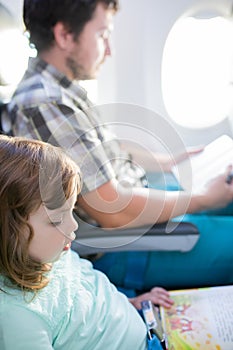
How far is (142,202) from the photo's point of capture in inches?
39.8

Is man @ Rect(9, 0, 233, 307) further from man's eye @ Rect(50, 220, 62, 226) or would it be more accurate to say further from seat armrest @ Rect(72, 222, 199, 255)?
man's eye @ Rect(50, 220, 62, 226)

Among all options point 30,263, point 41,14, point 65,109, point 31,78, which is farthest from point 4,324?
point 41,14

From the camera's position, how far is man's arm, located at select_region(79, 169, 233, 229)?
97 cm

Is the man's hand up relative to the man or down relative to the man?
down

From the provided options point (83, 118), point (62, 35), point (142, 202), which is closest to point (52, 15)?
point (62, 35)

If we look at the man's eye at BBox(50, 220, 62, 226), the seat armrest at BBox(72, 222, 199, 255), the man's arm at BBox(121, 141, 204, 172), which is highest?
the man's eye at BBox(50, 220, 62, 226)

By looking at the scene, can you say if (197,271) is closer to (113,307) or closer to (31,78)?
(113,307)

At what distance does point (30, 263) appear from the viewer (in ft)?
2.31

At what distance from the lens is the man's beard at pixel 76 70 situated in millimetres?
1079

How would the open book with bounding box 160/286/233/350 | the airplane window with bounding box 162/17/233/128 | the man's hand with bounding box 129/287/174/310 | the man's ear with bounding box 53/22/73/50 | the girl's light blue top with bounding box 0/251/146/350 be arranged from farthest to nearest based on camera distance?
1. the airplane window with bounding box 162/17/233/128
2. the man's ear with bounding box 53/22/73/50
3. the man's hand with bounding box 129/287/174/310
4. the open book with bounding box 160/286/233/350
5. the girl's light blue top with bounding box 0/251/146/350

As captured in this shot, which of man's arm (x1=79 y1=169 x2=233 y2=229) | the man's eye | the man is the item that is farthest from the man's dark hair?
the man's eye

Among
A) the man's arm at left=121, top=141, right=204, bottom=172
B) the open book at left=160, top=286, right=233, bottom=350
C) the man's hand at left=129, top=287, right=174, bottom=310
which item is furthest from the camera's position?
the man's arm at left=121, top=141, right=204, bottom=172

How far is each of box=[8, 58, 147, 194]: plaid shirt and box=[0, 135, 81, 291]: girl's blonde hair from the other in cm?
23

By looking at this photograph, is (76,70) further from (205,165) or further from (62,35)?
(205,165)
